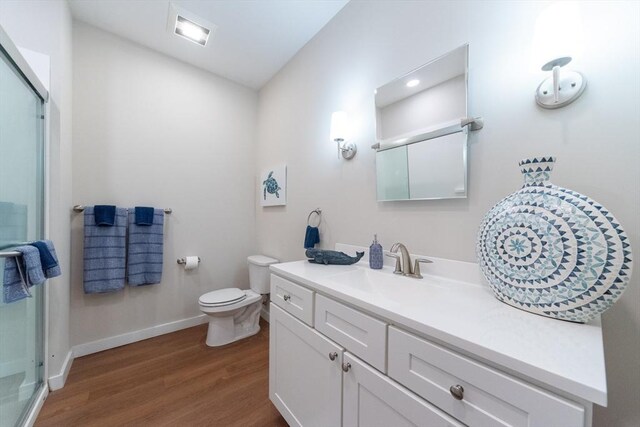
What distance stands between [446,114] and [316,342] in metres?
1.18

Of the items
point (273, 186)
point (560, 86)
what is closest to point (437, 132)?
point (560, 86)

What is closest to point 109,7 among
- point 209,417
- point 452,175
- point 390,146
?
point 390,146

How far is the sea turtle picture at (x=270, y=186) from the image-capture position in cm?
235

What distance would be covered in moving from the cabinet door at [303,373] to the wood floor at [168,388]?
26 cm

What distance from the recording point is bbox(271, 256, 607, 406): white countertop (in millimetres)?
437

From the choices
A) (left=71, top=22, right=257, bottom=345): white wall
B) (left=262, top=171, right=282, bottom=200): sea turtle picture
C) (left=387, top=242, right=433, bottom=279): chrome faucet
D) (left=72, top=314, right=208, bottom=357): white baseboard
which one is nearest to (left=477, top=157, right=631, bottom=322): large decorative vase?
(left=387, top=242, right=433, bottom=279): chrome faucet

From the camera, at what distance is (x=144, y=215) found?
201cm

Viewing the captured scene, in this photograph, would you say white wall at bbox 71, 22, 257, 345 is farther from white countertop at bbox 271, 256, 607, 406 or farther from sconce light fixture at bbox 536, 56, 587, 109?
sconce light fixture at bbox 536, 56, 587, 109

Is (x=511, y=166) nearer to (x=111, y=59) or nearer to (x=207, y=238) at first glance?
(x=207, y=238)

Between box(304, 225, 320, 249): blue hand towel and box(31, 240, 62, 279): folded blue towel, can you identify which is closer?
box(31, 240, 62, 279): folded blue towel

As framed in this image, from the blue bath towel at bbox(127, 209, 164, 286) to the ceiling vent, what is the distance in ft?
4.92

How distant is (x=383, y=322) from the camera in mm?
736

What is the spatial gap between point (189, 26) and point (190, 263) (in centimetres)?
200

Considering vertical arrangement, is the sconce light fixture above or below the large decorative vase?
above
